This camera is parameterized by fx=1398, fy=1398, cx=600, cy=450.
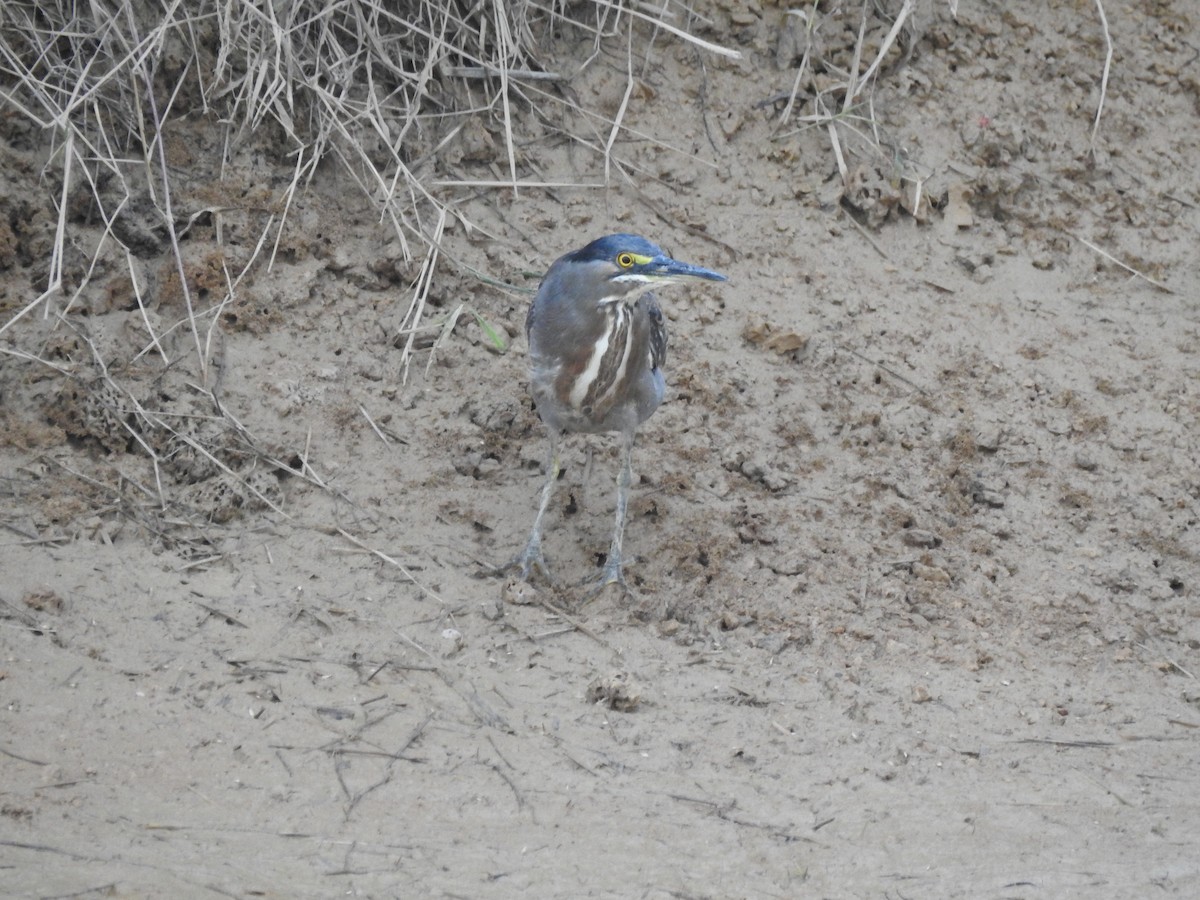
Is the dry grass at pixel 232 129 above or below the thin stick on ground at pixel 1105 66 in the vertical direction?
below

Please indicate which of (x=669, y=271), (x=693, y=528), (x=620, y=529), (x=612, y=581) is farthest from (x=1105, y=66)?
(x=612, y=581)

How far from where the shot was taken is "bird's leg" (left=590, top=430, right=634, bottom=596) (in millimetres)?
5719

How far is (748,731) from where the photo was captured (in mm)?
4820

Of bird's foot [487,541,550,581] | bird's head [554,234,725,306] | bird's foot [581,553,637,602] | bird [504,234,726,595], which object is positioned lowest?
bird's foot [487,541,550,581]

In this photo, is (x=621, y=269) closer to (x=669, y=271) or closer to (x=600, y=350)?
(x=669, y=271)

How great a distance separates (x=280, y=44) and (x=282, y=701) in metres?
3.33

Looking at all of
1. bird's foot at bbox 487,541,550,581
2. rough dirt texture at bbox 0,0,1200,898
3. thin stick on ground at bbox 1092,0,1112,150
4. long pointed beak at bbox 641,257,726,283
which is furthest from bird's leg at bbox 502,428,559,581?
thin stick on ground at bbox 1092,0,1112,150

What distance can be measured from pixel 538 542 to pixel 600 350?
2.77ft

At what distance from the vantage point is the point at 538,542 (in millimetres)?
5840

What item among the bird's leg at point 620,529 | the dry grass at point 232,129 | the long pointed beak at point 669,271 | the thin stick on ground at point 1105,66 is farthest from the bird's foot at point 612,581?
the thin stick on ground at point 1105,66

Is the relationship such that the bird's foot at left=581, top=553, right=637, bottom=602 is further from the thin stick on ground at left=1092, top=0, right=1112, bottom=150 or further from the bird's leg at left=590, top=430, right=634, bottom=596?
the thin stick on ground at left=1092, top=0, right=1112, bottom=150

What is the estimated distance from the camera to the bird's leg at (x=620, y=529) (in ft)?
18.8

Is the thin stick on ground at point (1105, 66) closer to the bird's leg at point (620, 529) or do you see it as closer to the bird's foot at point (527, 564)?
the bird's leg at point (620, 529)

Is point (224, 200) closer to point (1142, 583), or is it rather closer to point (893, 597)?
point (893, 597)
